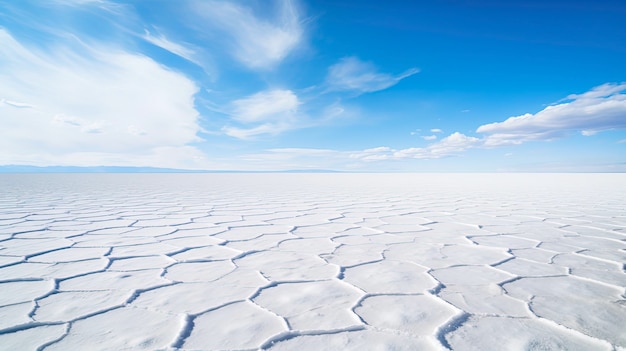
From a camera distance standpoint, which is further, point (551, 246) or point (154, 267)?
point (551, 246)

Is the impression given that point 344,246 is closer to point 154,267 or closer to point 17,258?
point 154,267

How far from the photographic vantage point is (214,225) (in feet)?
9.15

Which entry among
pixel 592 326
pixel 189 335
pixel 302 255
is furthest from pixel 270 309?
pixel 592 326

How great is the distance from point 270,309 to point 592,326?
0.98 metres

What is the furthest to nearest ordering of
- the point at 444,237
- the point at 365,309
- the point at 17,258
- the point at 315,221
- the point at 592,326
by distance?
the point at 315,221
the point at 444,237
the point at 17,258
the point at 365,309
the point at 592,326

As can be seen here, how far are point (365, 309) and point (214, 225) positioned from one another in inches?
78.2

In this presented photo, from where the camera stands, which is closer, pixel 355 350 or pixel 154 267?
pixel 355 350

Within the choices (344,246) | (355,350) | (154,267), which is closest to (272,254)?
(344,246)

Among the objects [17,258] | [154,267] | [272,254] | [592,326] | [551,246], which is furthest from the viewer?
[551,246]

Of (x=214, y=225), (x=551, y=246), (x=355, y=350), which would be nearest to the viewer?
(x=355, y=350)

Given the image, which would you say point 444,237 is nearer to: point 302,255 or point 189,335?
point 302,255

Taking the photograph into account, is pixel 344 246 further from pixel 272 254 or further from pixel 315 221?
pixel 315 221

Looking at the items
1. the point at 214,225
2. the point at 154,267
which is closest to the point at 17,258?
the point at 154,267

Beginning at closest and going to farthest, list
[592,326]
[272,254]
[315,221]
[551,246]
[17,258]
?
[592,326], [17,258], [272,254], [551,246], [315,221]
